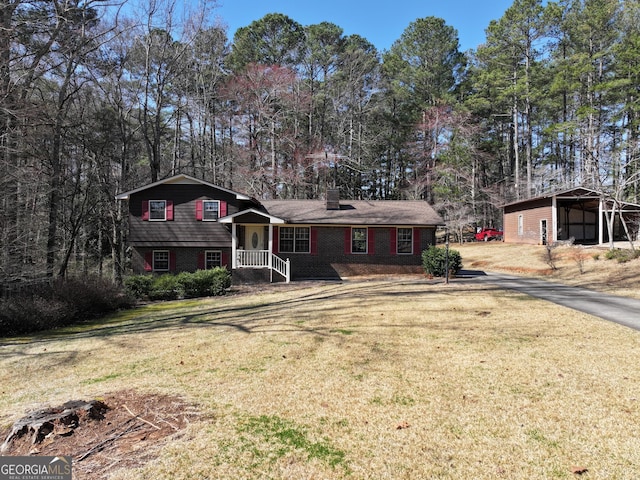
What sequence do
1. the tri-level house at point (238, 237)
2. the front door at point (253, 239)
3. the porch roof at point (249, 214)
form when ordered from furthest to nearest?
the front door at point (253, 239)
the tri-level house at point (238, 237)
the porch roof at point (249, 214)

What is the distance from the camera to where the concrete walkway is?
28.6 ft

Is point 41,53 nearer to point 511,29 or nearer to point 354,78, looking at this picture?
point 354,78

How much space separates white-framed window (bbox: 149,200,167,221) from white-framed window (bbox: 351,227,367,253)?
32.8ft

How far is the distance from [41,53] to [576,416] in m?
15.7

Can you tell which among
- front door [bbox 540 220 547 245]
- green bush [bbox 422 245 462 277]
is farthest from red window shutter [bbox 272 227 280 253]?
front door [bbox 540 220 547 245]

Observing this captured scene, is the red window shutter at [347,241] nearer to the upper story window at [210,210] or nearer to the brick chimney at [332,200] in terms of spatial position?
the brick chimney at [332,200]

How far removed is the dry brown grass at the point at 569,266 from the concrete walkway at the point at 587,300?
0.99 meters

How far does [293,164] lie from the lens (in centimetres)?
3127

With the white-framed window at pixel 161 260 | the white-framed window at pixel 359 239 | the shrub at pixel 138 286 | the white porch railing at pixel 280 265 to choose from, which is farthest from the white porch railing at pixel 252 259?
the white-framed window at pixel 359 239

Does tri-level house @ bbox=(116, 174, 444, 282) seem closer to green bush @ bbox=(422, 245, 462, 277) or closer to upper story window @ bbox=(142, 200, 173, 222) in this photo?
upper story window @ bbox=(142, 200, 173, 222)

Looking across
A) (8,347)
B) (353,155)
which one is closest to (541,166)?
(353,155)

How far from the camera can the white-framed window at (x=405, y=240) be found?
19.7m

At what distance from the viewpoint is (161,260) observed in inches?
776

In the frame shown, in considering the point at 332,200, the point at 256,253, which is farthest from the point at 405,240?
the point at 256,253
